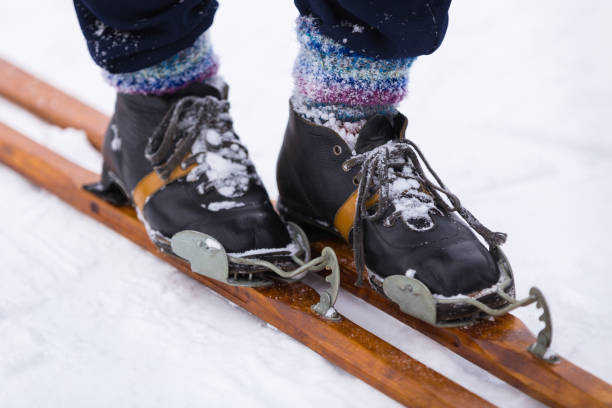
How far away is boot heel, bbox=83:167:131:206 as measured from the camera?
141 cm

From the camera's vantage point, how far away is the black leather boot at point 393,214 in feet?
3.13

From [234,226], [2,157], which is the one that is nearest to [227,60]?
[2,157]

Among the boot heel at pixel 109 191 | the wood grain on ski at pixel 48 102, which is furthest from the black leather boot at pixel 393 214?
the wood grain on ski at pixel 48 102

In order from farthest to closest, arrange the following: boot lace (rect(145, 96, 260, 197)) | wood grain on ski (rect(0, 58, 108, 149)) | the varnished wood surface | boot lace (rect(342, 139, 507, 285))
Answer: wood grain on ski (rect(0, 58, 108, 149)) → boot lace (rect(145, 96, 260, 197)) → boot lace (rect(342, 139, 507, 285)) → the varnished wood surface

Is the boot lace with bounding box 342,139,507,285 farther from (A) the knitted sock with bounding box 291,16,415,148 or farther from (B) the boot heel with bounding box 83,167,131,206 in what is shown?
(B) the boot heel with bounding box 83,167,131,206

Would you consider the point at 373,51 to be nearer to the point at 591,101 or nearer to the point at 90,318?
the point at 90,318

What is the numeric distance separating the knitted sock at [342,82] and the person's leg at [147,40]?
9.1 inches

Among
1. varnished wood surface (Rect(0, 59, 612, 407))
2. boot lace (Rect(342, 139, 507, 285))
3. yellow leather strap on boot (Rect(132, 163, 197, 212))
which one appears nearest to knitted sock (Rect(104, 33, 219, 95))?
yellow leather strap on boot (Rect(132, 163, 197, 212))

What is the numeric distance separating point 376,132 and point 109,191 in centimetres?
73

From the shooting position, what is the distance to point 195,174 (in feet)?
3.79

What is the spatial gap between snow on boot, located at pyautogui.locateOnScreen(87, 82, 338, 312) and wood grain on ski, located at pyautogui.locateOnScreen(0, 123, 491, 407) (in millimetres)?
49

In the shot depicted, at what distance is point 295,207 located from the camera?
4.07 feet

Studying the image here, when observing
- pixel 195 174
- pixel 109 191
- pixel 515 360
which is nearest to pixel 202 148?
pixel 195 174

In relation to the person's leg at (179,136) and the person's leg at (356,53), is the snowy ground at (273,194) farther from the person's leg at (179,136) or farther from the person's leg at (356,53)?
the person's leg at (356,53)
